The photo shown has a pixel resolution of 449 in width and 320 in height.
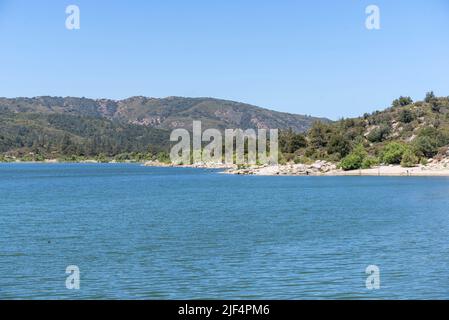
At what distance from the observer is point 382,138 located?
111375 mm

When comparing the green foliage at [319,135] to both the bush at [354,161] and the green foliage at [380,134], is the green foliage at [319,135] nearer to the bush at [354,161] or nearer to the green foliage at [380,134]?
the green foliage at [380,134]

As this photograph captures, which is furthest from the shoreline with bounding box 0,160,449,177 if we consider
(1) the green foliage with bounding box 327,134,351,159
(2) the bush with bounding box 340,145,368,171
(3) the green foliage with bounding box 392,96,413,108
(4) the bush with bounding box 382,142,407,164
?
(3) the green foliage with bounding box 392,96,413,108

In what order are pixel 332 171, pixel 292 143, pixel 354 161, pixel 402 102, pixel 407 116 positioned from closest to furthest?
1. pixel 354 161
2. pixel 332 171
3. pixel 407 116
4. pixel 292 143
5. pixel 402 102

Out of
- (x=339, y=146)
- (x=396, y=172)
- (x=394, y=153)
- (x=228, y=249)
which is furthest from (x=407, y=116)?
(x=228, y=249)

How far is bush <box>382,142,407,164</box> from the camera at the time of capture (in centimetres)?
9262

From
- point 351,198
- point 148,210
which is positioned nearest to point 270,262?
point 148,210

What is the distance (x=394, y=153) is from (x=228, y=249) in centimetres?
7159

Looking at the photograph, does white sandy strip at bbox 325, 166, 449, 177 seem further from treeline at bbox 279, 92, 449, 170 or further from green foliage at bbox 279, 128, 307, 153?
green foliage at bbox 279, 128, 307, 153

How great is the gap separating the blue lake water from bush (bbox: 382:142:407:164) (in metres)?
44.8

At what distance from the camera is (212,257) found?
24.6 m

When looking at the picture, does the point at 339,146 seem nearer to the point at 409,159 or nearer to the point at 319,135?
the point at 319,135

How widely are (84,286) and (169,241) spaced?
30.3ft
